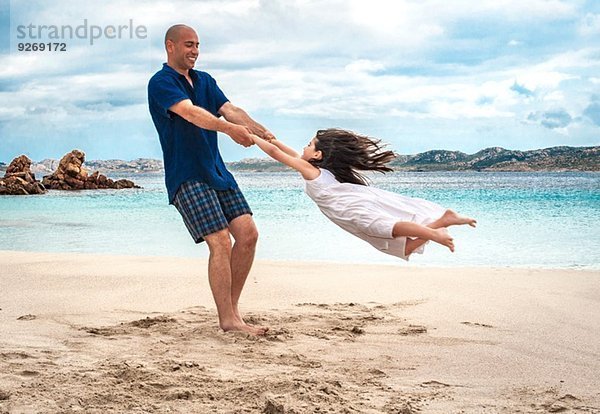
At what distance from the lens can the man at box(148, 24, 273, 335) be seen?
4770 mm

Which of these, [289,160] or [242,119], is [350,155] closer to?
[289,160]

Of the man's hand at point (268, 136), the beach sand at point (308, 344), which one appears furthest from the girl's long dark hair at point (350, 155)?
the beach sand at point (308, 344)

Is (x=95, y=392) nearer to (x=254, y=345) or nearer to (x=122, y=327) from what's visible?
(x=254, y=345)

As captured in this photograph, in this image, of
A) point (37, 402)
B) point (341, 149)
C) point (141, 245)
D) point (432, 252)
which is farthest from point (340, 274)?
point (141, 245)

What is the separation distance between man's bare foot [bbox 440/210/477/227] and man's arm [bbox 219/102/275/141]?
1.41 metres

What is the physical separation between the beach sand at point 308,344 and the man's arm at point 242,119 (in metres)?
1.37

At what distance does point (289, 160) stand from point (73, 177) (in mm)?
37192

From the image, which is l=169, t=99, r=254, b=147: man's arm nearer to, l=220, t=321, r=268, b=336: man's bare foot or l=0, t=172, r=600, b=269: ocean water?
l=220, t=321, r=268, b=336: man's bare foot

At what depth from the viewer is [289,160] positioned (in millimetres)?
4773

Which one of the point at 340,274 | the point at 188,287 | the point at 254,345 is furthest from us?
the point at 340,274

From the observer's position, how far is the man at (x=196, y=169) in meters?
4.77

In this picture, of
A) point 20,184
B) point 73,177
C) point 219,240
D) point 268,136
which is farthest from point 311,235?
point 73,177

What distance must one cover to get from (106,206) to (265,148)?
21.7 meters

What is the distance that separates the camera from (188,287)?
274 inches
